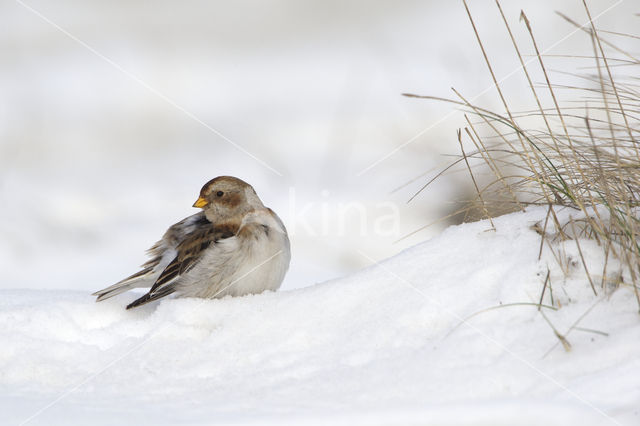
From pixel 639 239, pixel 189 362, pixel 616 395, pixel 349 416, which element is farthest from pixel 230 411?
pixel 639 239

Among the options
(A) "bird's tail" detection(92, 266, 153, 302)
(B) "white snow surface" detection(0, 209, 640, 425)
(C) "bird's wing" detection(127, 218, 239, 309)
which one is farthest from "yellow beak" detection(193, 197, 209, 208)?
(B) "white snow surface" detection(0, 209, 640, 425)

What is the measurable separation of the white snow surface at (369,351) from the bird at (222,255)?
133 millimetres

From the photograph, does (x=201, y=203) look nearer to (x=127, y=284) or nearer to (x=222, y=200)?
(x=222, y=200)

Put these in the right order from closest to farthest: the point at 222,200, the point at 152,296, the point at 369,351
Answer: the point at 369,351 < the point at 152,296 < the point at 222,200

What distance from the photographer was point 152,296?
352 centimetres

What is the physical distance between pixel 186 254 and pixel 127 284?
1.09 ft

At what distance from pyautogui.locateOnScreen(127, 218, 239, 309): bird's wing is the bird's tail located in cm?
9

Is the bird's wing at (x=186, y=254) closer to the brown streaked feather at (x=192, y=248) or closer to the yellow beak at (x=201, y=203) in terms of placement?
the brown streaked feather at (x=192, y=248)

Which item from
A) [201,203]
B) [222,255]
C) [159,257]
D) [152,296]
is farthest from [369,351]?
[159,257]

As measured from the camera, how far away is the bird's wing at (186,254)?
11.6 feet

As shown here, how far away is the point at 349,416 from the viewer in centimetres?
214

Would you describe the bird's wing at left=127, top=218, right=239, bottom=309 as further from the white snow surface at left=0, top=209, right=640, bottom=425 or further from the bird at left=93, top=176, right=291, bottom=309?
the white snow surface at left=0, top=209, right=640, bottom=425

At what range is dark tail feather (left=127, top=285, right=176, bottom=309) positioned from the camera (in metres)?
3.49

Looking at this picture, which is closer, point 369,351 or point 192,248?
point 369,351
